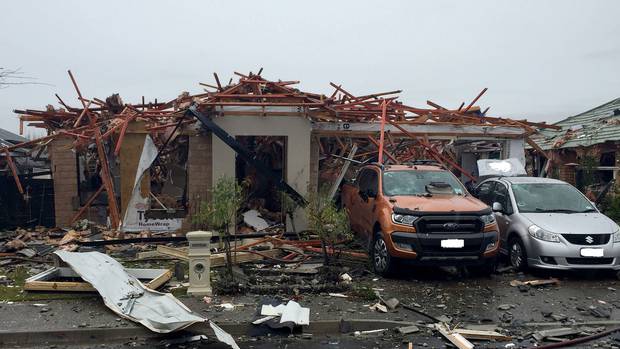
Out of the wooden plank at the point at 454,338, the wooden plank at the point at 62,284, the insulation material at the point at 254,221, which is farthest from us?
the insulation material at the point at 254,221

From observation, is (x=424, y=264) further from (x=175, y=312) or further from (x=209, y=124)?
(x=209, y=124)

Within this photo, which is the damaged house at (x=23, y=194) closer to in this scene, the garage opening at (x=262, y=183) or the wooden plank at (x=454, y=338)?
the garage opening at (x=262, y=183)

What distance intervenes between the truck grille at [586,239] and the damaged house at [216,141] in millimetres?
4513

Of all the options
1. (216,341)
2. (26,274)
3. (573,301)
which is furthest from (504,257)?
(26,274)

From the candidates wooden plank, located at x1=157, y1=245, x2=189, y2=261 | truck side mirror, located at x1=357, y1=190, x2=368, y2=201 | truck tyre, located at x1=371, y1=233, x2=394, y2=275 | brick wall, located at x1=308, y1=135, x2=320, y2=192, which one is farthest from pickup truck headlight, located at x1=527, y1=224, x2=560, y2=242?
wooden plank, located at x1=157, y1=245, x2=189, y2=261

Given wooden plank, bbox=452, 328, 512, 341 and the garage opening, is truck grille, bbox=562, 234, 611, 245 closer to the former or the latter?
wooden plank, bbox=452, 328, 512, 341

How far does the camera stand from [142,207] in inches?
517

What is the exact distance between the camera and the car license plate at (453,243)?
8539 mm

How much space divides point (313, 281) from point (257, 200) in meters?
6.32

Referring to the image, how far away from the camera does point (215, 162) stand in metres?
13.0

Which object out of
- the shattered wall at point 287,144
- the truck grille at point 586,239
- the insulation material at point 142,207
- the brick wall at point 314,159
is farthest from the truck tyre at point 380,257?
the insulation material at point 142,207

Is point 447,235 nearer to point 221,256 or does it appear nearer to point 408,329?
point 408,329

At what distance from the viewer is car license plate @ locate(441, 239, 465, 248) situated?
8539mm

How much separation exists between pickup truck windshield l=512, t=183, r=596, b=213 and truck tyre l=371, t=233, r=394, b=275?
296 cm
